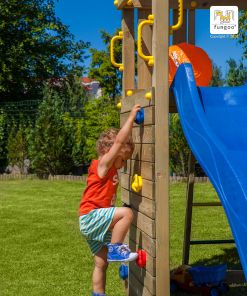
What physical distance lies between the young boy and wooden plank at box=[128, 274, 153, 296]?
0.89ft

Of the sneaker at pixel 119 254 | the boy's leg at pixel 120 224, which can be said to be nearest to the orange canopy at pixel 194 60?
the boy's leg at pixel 120 224

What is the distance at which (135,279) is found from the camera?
436cm

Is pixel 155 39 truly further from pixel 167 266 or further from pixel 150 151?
pixel 167 266

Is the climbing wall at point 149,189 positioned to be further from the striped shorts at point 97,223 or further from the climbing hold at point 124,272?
the striped shorts at point 97,223

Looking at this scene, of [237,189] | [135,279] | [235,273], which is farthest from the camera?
[235,273]

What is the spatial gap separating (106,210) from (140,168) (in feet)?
1.36

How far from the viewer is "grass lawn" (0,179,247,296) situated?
16.3 feet

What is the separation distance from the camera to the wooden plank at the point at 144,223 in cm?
372

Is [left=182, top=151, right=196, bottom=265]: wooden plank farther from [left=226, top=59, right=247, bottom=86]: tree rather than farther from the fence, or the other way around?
[left=226, top=59, right=247, bottom=86]: tree

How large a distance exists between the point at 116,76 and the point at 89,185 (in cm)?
2427

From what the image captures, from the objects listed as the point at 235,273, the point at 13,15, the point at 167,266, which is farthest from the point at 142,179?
the point at 13,15

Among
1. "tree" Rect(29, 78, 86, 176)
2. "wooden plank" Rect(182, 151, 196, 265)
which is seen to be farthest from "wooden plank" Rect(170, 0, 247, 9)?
"tree" Rect(29, 78, 86, 176)

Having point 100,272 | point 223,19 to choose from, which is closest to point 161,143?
point 100,272

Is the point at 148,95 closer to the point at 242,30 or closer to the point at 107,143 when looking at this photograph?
the point at 107,143
